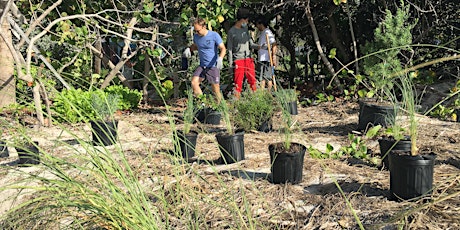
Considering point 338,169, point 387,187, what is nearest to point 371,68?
point 338,169

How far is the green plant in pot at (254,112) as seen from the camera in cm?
453

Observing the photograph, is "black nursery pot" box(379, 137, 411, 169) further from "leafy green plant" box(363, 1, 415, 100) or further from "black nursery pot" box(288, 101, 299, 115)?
"black nursery pot" box(288, 101, 299, 115)

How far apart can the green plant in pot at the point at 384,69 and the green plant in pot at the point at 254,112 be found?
0.96 metres

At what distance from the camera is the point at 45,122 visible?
5.56 metres

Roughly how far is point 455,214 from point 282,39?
6696 mm

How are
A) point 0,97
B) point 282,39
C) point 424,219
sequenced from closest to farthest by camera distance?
point 424,219
point 0,97
point 282,39

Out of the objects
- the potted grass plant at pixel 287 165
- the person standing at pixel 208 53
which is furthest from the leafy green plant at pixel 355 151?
the person standing at pixel 208 53

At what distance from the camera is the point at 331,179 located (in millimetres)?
3014

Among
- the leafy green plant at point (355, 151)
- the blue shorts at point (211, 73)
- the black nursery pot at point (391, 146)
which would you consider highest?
the blue shorts at point (211, 73)

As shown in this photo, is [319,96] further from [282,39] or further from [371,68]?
[282,39]

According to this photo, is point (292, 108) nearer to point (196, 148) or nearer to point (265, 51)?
point (265, 51)

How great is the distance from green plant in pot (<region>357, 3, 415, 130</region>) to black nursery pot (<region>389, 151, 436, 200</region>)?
1217mm

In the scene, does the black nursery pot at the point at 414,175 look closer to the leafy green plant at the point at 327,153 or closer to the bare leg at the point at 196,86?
the leafy green plant at the point at 327,153

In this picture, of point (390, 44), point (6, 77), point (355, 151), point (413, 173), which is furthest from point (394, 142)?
point (6, 77)
